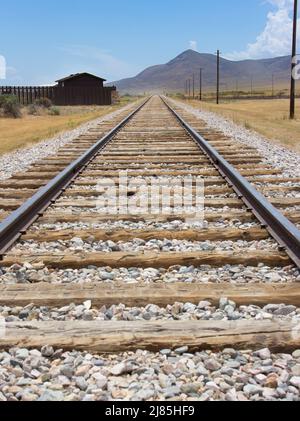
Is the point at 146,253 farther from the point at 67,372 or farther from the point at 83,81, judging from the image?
the point at 83,81

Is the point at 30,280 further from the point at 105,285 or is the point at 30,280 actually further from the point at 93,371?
the point at 93,371

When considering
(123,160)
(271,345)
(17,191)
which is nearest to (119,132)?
(123,160)

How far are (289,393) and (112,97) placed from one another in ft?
218

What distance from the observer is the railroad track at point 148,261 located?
2.89 meters

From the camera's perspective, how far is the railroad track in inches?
114

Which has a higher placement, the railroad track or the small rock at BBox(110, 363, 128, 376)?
the railroad track

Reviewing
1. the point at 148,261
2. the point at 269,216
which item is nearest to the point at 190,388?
the point at 148,261

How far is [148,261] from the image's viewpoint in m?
3.96

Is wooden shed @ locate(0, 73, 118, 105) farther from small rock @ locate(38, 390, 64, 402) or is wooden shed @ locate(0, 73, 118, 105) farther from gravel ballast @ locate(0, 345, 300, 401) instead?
small rock @ locate(38, 390, 64, 402)

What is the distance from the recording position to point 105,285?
139 inches

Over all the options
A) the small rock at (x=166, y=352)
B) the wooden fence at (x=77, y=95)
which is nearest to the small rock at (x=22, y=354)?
the small rock at (x=166, y=352)

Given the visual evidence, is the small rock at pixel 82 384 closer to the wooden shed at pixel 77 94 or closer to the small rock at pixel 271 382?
the small rock at pixel 271 382

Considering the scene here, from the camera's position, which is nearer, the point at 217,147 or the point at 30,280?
the point at 30,280

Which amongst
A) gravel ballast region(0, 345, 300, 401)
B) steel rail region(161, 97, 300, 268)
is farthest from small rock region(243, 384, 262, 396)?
steel rail region(161, 97, 300, 268)
